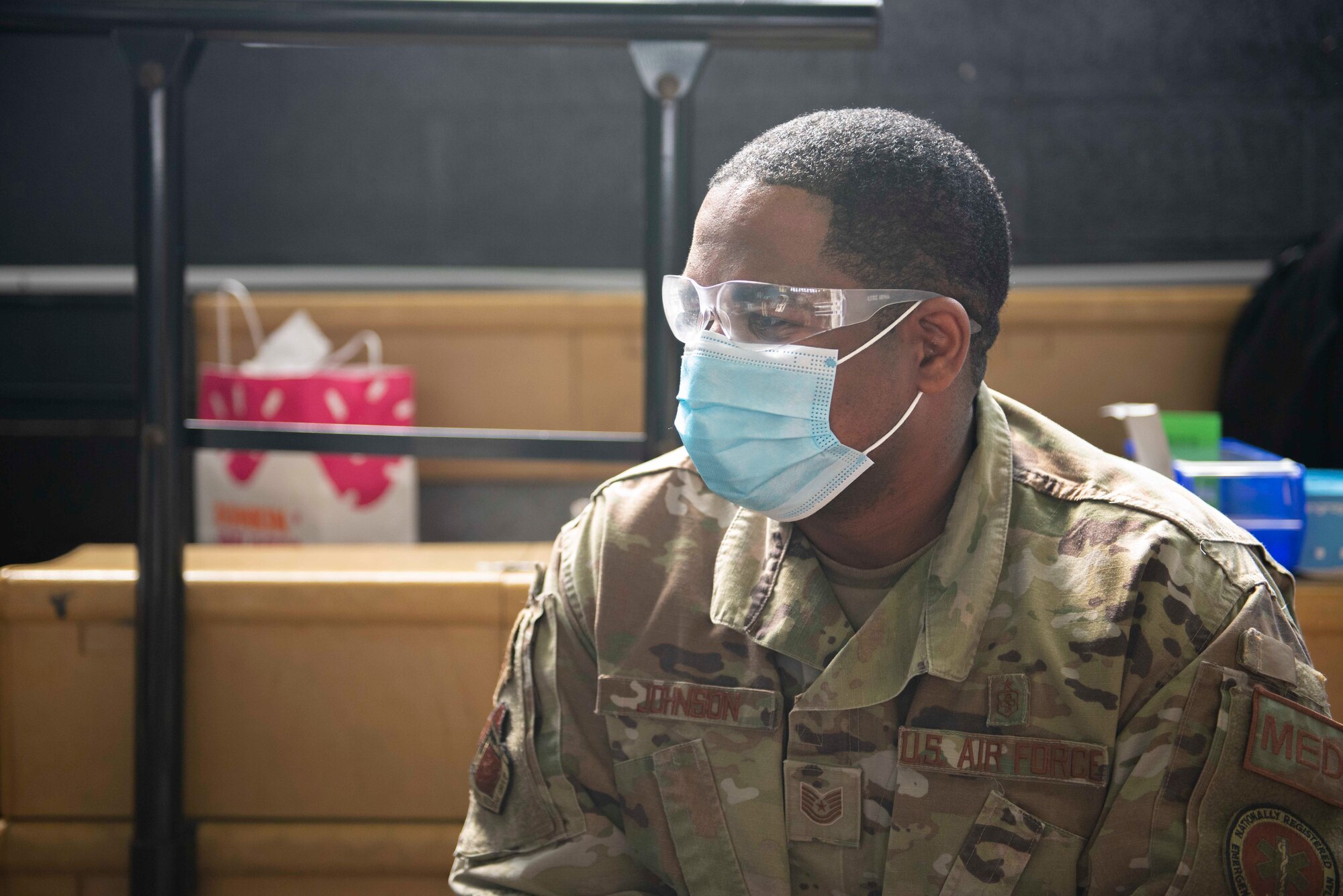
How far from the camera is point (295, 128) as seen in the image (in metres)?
2.88

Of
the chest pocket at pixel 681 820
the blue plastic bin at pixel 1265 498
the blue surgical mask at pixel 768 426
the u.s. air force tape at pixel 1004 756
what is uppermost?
the blue surgical mask at pixel 768 426

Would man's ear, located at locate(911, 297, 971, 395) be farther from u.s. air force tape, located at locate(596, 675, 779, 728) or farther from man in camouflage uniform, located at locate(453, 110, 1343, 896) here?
u.s. air force tape, located at locate(596, 675, 779, 728)

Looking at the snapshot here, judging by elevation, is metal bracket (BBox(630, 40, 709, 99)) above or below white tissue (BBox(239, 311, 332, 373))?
above

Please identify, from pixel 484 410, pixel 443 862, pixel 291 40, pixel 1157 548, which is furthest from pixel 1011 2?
pixel 443 862

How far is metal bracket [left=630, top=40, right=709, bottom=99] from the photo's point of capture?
126cm

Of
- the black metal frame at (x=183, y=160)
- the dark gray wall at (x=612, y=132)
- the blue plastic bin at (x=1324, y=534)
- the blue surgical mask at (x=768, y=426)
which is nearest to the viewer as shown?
the blue surgical mask at (x=768, y=426)

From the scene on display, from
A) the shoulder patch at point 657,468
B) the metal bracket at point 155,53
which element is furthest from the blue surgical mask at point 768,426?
the metal bracket at point 155,53

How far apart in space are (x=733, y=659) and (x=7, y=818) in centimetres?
103

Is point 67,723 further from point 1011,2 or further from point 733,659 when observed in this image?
point 1011,2

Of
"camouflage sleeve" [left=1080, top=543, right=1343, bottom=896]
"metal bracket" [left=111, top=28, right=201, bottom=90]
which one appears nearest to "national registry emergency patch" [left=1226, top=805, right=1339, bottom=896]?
"camouflage sleeve" [left=1080, top=543, right=1343, bottom=896]

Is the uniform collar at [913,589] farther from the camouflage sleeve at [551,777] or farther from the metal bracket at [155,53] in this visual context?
the metal bracket at [155,53]

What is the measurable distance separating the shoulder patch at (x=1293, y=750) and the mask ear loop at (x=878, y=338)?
34 cm

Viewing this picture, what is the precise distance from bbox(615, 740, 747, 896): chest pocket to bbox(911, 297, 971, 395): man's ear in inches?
15.1

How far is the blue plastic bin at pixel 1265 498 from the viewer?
1.35 meters
